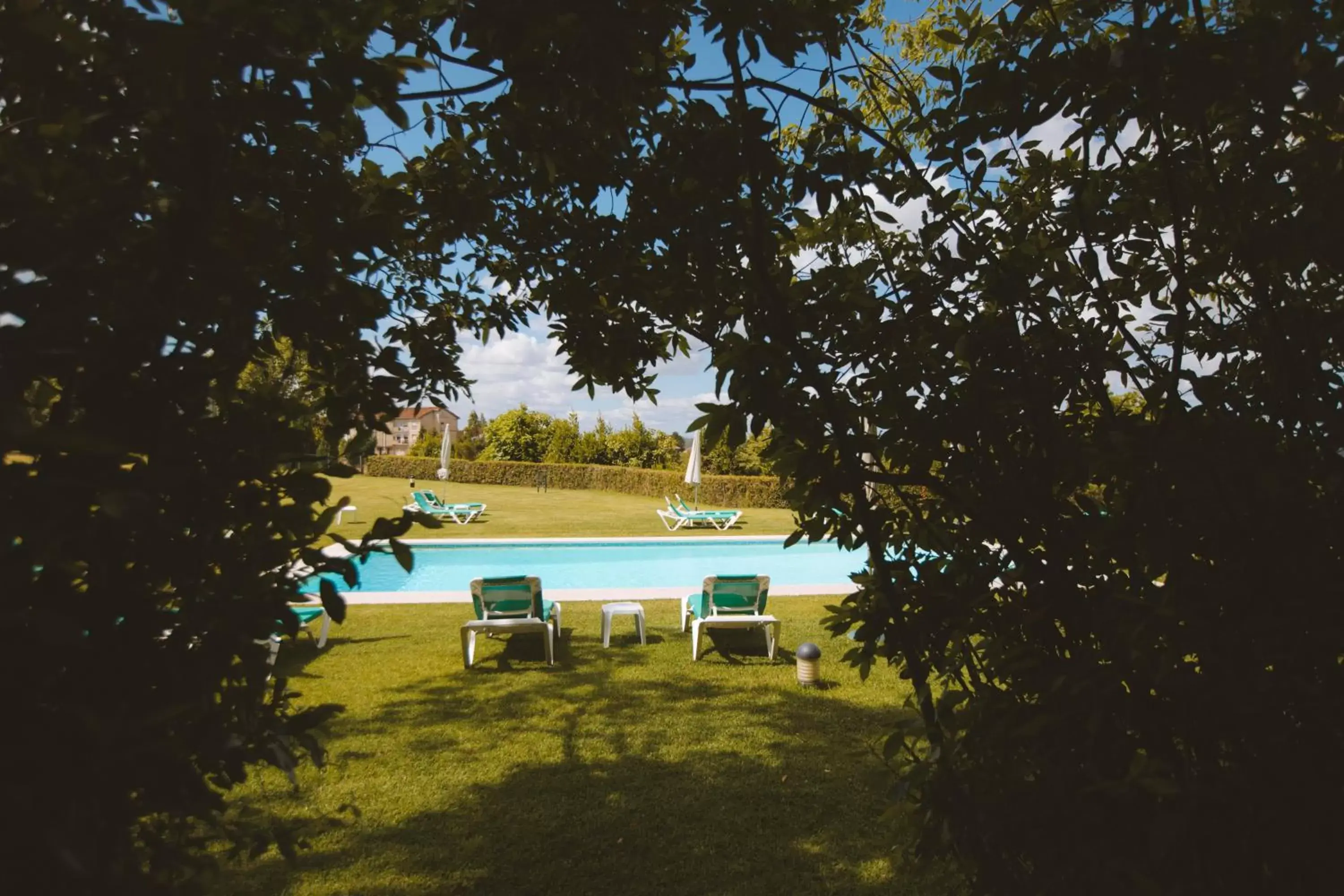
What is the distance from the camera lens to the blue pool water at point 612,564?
52.2 feet

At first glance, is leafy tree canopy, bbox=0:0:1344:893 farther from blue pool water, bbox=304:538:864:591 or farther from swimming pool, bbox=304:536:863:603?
blue pool water, bbox=304:538:864:591

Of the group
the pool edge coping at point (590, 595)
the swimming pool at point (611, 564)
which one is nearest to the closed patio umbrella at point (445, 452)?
the swimming pool at point (611, 564)

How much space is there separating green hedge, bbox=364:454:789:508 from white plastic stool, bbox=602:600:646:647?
707 inches

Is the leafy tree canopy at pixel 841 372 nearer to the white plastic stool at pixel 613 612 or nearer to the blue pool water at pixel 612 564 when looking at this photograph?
the white plastic stool at pixel 613 612

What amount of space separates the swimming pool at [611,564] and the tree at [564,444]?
18.3 metres

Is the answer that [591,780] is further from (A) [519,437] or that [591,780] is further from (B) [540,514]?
(A) [519,437]

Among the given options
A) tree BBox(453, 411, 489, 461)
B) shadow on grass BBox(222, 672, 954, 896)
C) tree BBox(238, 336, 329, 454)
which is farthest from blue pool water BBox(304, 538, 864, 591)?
tree BBox(453, 411, 489, 461)

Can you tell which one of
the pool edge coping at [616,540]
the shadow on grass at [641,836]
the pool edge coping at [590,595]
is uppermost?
the pool edge coping at [616,540]

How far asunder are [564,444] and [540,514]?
12.9m

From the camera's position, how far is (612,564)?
17781 mm

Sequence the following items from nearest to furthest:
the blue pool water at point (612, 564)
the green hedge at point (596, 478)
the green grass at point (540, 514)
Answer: the blue pool water at point (612, 564) < the green grass at point (540, 514) < the green hedge at point (596, 478)

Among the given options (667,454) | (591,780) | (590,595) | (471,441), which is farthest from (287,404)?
(471,441)

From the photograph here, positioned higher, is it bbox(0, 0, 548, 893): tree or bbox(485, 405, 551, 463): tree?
bbox(485, 405, 551, 463): tree

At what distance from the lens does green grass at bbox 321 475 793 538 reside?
20828mm
